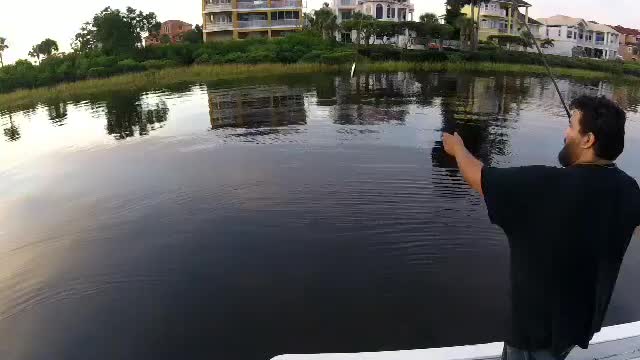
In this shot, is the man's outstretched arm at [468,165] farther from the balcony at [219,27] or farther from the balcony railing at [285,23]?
the balcony at [219,27]

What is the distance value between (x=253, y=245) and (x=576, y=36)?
8203 cm

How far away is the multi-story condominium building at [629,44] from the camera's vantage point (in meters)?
88.4

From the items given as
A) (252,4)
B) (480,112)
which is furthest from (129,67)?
(480,112)

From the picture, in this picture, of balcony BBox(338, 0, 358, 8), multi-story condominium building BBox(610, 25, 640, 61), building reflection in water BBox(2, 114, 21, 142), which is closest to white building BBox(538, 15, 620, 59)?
multi-story condominium building BBox(610, 25, 640, 61)

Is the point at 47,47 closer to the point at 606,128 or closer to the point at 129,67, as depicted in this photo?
the point at 129,67

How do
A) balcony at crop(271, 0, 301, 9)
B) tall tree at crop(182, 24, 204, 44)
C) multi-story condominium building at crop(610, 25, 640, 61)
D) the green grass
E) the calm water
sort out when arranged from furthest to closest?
multi-story condominium building at crop(610, 25, 640, 61) → tall tree at crop(182, 24, 204, 44) → balcony at crop(271, 0, 301, 9) → the green grass → the calm water

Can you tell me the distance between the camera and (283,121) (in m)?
17.6

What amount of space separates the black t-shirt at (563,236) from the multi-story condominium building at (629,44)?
102m

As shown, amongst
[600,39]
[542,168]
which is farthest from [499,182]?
[600,39]

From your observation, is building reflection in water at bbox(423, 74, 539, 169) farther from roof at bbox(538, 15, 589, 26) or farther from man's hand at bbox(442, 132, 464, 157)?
roof at bbox(538, 15, 589, 26)

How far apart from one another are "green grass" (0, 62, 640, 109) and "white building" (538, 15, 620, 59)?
30095 millimetres

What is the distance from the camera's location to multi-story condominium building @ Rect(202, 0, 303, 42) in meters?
62.7

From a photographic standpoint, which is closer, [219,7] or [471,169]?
[471,169]

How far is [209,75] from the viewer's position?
4000 cm
